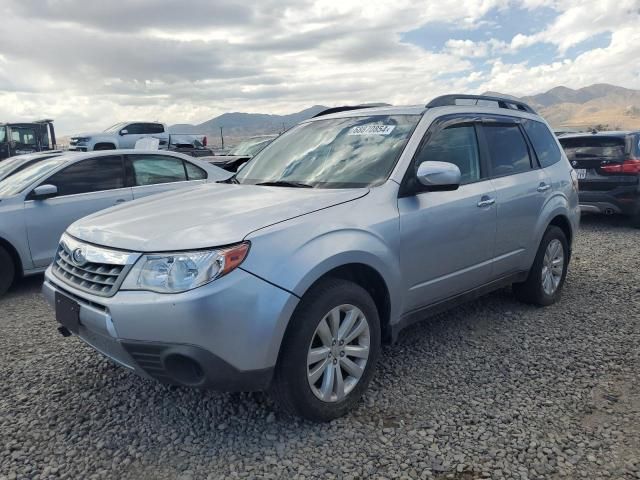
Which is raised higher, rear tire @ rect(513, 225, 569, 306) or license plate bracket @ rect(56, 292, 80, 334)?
license plate bracket @ rect(56, 292, 80, 334)

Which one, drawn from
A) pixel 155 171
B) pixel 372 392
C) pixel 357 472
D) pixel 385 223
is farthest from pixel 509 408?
pixel 155 171

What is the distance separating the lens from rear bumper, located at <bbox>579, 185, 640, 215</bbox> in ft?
27.0

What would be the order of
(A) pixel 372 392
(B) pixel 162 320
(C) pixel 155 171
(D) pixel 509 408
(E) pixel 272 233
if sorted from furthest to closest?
(C) pixel 155 171 → (A) pixel 372 392 → (D) pixel 509 408 → (E) pixel 272 233 → (B) pixel 162 320

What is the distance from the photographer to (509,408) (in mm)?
3016

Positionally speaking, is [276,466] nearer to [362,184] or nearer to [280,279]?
[280,279]

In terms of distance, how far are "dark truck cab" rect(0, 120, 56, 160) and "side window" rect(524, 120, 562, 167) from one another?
21.1 meters

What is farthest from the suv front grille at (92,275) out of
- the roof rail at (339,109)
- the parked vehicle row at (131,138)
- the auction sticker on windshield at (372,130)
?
the parked vehicle row at (131,138)

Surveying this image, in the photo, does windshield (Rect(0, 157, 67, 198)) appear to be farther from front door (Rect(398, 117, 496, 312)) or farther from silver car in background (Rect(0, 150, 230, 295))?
front door (Rect(398, 117, 496, 312))

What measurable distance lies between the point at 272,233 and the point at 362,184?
0.88m

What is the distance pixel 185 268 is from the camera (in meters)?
2.45

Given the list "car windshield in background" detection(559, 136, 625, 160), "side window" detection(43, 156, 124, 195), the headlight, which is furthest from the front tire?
"car windshield in background" detection(559, 136, 625, 160)

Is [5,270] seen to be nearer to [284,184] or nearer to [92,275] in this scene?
[92,275]

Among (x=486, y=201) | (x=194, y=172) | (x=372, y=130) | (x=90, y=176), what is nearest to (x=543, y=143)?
(x=486, y=201)

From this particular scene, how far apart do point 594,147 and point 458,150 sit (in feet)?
19.8
